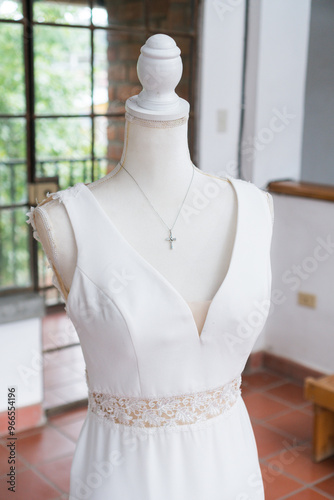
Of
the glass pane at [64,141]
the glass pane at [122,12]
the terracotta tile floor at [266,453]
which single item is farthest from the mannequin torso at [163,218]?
the glass pane at [64,141]

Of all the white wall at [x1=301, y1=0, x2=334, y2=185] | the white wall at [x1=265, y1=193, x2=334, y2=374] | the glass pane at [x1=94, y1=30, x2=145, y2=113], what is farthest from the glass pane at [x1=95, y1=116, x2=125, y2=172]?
the white wall at [x1=301, y1=0, x2=334, y2=185]

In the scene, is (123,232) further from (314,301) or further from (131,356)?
(314,301)

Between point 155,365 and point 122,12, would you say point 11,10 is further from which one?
point 155,365

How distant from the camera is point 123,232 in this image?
1.20 metres

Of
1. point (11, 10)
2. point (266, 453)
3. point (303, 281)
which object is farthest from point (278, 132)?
point (266, 453)

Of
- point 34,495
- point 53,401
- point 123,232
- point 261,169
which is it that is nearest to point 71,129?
point 261,169

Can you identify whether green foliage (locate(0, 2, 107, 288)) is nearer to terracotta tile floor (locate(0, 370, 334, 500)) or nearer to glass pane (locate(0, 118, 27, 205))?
glass pane (locate(0, 118, 27, 205))

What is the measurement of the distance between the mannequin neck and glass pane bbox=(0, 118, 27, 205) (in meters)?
3.82

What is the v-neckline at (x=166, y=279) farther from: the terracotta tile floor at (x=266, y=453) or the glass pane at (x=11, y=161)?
the glass pane at (x=11, y=161)

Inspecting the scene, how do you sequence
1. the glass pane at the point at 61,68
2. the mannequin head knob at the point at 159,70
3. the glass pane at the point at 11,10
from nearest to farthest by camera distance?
1. the mannequin head knob at the point at 159,70
2. the glass pane at the point at 11,10
3. the glass pane at the point at 61,68

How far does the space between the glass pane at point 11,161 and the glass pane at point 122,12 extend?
2049mm

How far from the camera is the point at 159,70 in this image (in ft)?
3.65

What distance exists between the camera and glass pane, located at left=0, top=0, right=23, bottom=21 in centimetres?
265

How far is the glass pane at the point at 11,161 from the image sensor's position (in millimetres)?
4969
